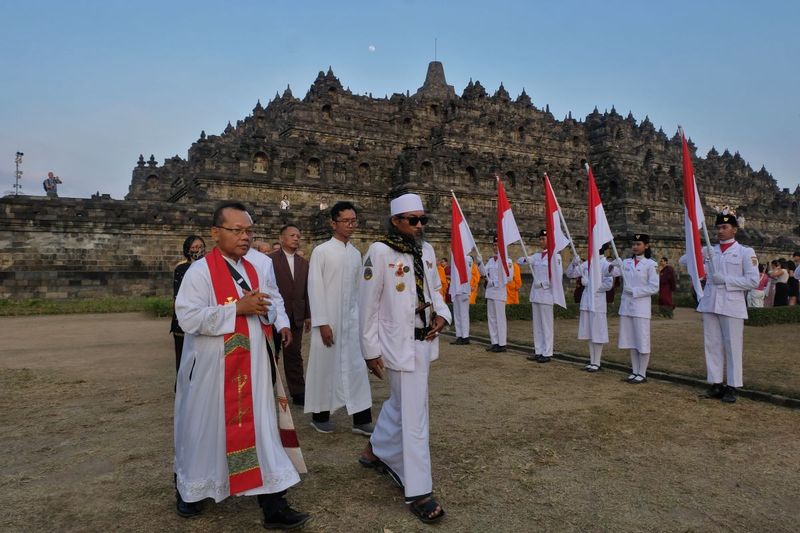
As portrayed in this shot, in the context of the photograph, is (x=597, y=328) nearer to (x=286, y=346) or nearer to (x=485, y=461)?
(x=485, y=461)

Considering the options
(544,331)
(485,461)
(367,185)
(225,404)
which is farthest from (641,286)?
(367,185)

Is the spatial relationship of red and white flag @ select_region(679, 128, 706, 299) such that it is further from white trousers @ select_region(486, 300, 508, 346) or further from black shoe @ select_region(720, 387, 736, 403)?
white trousers @ select_region(486, 300, 508, 346)

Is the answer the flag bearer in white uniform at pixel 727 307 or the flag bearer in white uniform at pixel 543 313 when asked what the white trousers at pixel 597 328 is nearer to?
the flag bearer in white uniform at pixel 543 313

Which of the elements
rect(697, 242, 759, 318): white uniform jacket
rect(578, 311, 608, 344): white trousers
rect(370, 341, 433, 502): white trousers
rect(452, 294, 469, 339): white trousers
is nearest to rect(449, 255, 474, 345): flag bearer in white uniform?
rect(452, 294, 469, 339): white trousers

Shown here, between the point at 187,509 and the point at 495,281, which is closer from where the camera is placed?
the point at 187,509

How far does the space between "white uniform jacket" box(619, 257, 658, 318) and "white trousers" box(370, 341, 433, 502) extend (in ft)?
17.8

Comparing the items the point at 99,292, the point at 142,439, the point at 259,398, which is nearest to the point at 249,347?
the point at 259,398

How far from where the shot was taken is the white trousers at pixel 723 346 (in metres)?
6.76

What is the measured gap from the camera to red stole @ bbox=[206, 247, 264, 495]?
11.0 feet

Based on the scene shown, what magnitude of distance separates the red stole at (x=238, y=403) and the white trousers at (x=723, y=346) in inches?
242

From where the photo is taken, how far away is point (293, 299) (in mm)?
6684

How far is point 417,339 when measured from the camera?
3996 mm

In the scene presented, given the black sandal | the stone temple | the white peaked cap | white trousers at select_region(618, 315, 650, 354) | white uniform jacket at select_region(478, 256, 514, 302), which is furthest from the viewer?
the stone temple

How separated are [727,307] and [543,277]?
370cm
